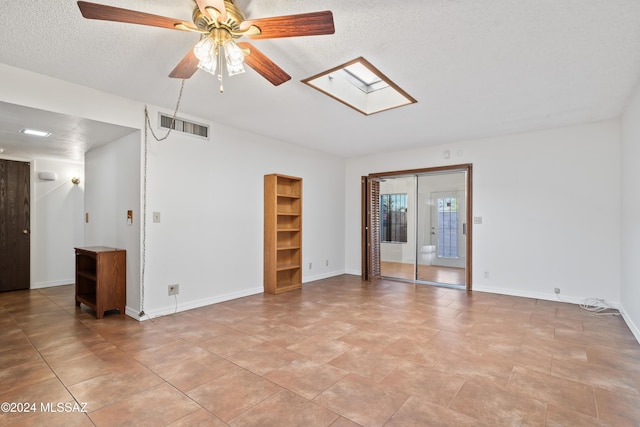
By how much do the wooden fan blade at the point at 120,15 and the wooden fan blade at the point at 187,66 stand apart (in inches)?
12.7

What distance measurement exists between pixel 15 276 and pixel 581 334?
8.17 metres

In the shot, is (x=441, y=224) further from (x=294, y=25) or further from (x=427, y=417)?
(x=294, y=25)

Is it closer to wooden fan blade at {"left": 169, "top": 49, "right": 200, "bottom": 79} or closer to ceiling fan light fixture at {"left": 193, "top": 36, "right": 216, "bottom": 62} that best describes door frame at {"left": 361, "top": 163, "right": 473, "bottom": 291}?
wooden fan blade at {"left": 169, "top": 49, "right": 200, "bottom": 79}

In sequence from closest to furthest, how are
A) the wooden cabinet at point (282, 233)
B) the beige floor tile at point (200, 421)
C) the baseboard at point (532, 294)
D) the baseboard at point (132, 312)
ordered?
the beige floor tile at point (200, 421) < the baseboard at point (132, 312) < the baseboard at point (532, 294) < the wooden cabinet at point (282, 233)

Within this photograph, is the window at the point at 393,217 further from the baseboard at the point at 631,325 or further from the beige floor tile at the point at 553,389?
the beige floor tile at the point at 553,389

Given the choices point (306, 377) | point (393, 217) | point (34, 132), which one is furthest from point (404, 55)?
point (34, 132)

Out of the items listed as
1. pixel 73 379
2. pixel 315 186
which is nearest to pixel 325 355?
pixel 73 379

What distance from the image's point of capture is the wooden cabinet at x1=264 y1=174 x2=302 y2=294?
5.00 metres

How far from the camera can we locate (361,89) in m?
3.91

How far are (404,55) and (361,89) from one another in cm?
134

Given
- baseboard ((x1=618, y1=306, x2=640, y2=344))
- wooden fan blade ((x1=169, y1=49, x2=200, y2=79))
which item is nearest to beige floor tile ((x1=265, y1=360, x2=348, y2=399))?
wooden fan blade ((x1=169, y1=49, x2=200, y2=79))

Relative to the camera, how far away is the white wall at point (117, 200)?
376cm

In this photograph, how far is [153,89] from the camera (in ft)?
10.9

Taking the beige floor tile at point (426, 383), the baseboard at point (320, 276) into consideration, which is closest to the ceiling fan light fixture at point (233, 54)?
the beige floor tile at point (426, 383)
